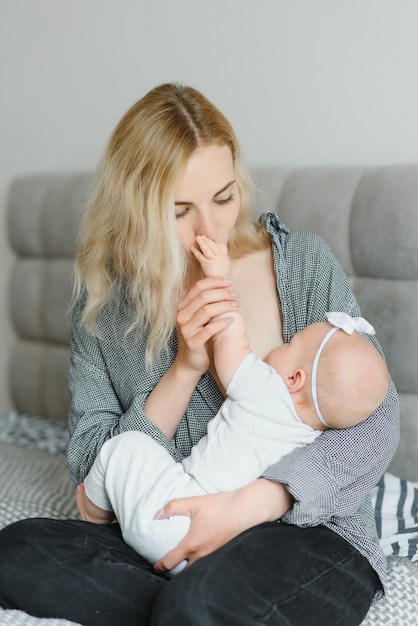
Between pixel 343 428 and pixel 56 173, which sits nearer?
pixel 343 428

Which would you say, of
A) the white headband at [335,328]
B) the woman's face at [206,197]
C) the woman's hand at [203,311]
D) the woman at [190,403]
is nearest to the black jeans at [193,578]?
the woman at [190,403]

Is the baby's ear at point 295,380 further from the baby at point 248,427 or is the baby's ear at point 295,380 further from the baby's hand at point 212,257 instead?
the baby's hand at point 212,257

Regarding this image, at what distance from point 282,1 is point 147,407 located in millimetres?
1222

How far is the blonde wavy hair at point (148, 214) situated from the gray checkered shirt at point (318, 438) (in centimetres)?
5

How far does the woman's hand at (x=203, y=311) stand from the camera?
1.45 meters

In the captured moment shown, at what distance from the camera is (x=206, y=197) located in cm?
153

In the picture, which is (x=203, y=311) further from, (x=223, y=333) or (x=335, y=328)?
(x=335, y=328)

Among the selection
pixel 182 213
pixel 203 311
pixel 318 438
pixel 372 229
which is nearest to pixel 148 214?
pixel 182 213

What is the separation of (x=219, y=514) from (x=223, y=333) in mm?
316

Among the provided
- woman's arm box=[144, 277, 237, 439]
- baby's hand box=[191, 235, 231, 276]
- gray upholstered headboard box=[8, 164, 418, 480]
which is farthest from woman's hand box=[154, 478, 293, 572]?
gray upholstered headboard box=[8, 164, 418, 480]

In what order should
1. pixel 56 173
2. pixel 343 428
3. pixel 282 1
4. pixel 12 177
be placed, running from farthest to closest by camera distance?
1. pixel 12 177
2. pixel 56 173
3. pixel 282 1
4. pixel 343 428

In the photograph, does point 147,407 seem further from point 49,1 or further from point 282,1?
point 49,1

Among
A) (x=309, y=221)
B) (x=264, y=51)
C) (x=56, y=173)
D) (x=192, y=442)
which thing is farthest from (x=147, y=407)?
(x=56, y=173)

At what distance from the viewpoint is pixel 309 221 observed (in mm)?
2043
